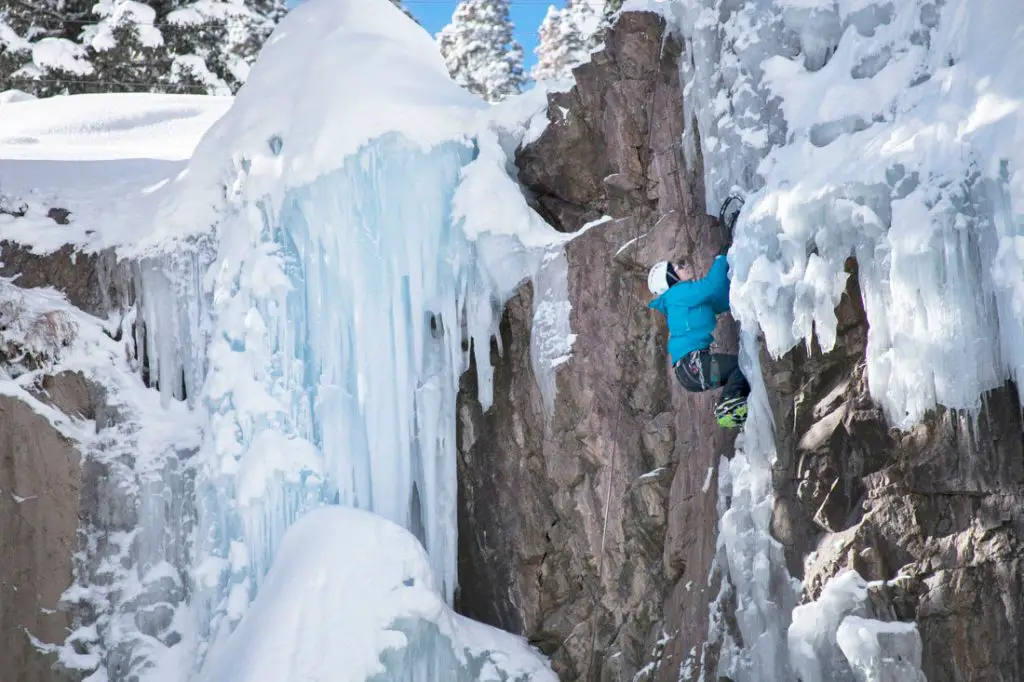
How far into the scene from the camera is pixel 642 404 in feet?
24.1

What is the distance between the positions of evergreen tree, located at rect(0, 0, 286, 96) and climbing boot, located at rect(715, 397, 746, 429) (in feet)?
32.5

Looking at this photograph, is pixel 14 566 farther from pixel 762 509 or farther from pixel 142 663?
pixel 762 509

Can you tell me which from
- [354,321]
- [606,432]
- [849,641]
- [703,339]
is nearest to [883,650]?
[849,641]

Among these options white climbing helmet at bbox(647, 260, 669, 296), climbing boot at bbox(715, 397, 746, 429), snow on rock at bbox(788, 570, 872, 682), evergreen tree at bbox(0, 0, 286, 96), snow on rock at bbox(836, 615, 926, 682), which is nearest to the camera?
snow on rock at bbox(836, 615, 926, 682)

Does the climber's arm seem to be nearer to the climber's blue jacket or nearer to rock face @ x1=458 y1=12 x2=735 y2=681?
the climber's blue jacket

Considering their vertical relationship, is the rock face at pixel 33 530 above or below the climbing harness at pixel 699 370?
below

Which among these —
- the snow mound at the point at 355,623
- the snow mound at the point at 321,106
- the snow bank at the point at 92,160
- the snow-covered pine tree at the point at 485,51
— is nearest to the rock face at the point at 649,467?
the snow mound at the point at 355,623

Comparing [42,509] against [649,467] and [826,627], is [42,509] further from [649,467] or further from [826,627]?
[826,627]

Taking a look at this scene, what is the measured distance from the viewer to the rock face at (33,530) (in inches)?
322

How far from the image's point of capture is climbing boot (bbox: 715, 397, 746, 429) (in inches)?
249

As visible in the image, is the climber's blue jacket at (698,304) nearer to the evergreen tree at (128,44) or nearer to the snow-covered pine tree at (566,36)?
the evergreen tree at (128,44)


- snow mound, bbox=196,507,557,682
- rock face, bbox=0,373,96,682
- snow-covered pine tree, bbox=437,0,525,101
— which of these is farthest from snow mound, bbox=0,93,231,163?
snow-covered pine tree, bbox=437,0,525,101

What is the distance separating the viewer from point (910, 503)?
5492 mm

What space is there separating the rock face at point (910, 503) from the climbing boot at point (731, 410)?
0.64 feet
